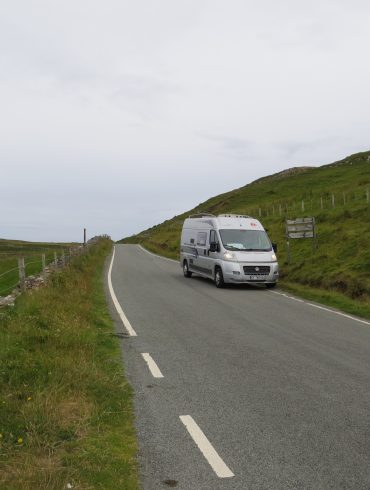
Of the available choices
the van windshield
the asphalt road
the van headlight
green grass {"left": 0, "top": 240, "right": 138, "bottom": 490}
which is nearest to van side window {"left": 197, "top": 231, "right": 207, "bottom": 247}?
the van windshield

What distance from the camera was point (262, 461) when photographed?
4.20m

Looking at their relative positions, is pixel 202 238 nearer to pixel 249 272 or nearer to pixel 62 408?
pixel 249 272

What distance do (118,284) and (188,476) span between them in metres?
14.6

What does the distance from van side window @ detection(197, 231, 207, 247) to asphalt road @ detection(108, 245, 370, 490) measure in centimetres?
776

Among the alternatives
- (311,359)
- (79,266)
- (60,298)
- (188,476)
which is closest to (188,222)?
(79,266)

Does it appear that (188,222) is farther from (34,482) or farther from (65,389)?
(34,482)

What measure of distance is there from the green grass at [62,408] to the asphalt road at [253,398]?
247mm

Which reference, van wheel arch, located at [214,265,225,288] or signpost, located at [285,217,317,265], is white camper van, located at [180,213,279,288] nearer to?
van wheel arch, located at [214,265,225,288]

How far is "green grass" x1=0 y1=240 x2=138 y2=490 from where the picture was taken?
3781mm

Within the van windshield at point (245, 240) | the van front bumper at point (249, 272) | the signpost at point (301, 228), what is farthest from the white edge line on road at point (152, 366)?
the signpost at point (301, 228)

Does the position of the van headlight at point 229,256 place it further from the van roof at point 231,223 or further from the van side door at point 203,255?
the van roof at point 231,223

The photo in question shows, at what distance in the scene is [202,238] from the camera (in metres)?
20.0

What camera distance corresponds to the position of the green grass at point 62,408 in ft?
12.4

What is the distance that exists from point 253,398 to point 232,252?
1194 cm
